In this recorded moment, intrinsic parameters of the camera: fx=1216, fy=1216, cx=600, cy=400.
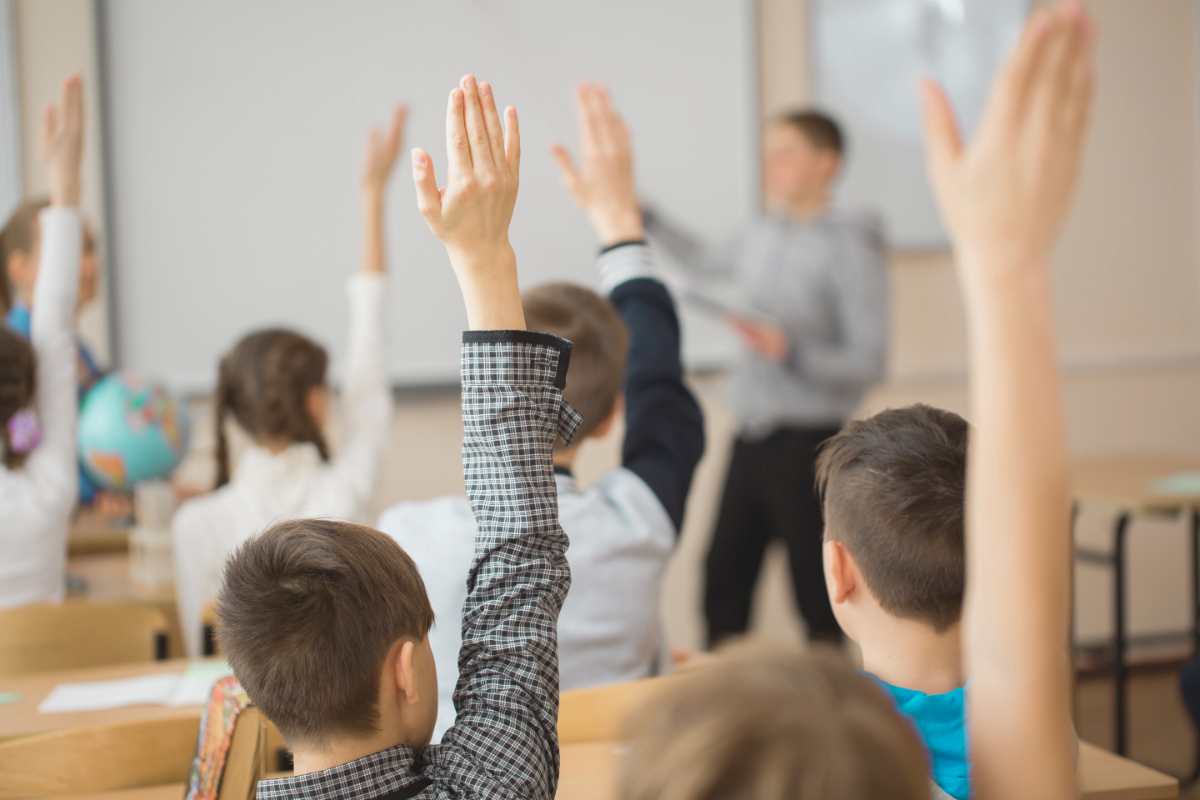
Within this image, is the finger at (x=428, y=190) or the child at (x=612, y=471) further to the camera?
the child at (x=612, y=471)

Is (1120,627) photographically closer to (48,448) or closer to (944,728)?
(944,728)

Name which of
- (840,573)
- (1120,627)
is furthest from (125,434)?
(1120,627)

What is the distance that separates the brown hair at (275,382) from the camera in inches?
93.2

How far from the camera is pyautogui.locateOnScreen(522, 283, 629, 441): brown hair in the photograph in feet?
5.37

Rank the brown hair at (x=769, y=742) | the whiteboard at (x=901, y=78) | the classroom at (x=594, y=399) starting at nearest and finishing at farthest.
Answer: the brown hair at (x=769, y=742)
the classroom at (x=594, y=399)
the whiteboard at (x=901, y=78)

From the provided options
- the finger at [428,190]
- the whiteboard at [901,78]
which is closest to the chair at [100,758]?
the finger at [428,190]

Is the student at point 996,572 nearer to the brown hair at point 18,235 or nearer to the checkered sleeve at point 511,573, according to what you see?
the checkered sleeve at point 511,573

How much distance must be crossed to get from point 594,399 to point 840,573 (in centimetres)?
63

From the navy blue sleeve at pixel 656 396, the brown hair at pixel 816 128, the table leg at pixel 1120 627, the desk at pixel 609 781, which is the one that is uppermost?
the brown hair at pixel 816 128

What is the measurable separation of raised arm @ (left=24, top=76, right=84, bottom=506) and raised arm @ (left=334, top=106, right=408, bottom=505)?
503 millimetres

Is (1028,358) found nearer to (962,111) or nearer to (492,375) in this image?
(492,375)

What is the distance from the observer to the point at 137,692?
70.2 inches

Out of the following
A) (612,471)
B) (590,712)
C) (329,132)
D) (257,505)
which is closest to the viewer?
(590,712)

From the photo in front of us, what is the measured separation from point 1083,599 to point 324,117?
301cm
